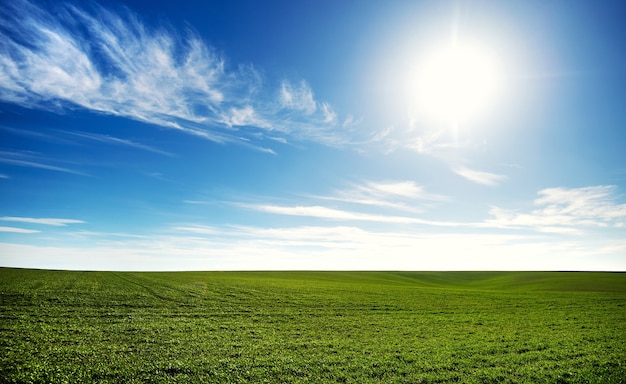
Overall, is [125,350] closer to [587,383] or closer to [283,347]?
[283,347]

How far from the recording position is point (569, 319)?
125 ft

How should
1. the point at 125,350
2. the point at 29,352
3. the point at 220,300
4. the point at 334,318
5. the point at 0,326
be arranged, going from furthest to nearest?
the point at 220,300 → the point at 334,318 → the point at 0,326 → the point at 125,350 → the point at 29,352

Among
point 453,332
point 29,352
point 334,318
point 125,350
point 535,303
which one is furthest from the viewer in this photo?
point 535,303

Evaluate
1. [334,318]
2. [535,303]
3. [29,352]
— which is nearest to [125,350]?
[29,352]

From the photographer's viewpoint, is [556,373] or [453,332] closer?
[556,373]

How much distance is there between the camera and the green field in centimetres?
1877

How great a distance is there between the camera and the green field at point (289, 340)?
18.8 m

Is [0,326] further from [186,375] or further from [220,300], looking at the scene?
[220,300]

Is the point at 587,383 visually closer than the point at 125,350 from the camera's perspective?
Yes

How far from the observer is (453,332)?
30.8 meters

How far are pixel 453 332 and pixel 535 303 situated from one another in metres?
30.4

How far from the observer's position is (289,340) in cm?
2617

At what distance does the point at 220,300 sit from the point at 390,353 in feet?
90.9

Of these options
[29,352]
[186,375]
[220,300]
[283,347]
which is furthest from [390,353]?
[220,300]
